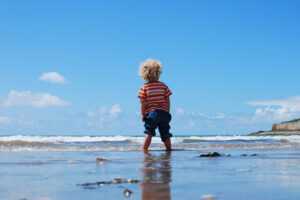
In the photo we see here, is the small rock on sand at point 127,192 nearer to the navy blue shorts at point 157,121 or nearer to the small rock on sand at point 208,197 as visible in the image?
the small rock on sand at point 208,197

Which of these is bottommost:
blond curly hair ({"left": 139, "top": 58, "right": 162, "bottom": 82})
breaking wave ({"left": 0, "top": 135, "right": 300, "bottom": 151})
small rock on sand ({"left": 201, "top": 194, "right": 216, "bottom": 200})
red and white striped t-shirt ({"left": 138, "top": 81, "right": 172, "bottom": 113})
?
small rock on sand ({"left": 201, "top": 194, "right": 216, "bottom": 200})

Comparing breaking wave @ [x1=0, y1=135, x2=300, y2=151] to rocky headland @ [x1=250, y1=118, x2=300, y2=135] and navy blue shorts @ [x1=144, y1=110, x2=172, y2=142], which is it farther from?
rocky headland @ [x1=250, y1=118, x2=300, y2=135]

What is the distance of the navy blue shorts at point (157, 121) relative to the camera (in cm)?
658

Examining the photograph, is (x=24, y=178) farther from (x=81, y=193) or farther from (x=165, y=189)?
(x=165, y=189)

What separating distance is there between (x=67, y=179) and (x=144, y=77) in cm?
402

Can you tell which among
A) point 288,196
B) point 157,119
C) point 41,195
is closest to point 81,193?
point 41,195

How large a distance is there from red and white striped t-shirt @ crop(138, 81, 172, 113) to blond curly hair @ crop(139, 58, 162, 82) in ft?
0.42

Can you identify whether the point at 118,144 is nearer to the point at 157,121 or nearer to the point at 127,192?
the point at 157,121

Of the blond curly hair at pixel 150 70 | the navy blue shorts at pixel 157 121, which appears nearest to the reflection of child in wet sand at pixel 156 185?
the navy blue shorts at pixel 157 121

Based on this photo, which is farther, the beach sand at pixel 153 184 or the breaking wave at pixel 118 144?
the breaking wave at pixel 118 144

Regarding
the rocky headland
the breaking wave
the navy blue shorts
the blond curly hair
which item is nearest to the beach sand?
the navy blue shorts

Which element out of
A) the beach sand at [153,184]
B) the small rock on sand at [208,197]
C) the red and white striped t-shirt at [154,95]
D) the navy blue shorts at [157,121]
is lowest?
the small rock on sand at [208,197]

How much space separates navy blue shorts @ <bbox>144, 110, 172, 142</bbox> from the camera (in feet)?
21.6

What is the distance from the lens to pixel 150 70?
6.67 m
